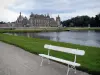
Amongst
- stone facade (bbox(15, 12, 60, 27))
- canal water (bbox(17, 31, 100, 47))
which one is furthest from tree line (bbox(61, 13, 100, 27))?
canal water (bbox(17, 31, 100, 47))

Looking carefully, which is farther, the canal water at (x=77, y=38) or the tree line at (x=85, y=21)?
the tree line at (x=85, y=21)

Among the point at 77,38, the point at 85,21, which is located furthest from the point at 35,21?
the point at 77,38

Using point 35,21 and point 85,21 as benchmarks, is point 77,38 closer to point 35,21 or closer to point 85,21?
point 85,21

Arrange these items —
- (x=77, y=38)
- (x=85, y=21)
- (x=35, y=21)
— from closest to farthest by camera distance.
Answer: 1. (x=77, y=38)
2. (x=85, y=21)
3. (x=35, y=21)

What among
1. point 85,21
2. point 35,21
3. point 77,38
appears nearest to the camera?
point 77,38

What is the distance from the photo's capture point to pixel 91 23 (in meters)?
154

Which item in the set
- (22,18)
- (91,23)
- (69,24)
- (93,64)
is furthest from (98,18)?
(93,64)

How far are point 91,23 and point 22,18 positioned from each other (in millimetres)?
54140

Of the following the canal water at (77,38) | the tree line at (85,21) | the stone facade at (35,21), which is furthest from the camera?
the stone facade at (35,21)

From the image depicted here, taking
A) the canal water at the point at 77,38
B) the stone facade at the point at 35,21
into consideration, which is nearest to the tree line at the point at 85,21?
the stone facade at the point at 35,21

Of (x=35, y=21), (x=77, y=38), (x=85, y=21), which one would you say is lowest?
(x=77, y=38)

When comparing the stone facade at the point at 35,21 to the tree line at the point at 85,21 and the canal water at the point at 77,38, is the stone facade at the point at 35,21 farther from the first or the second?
the canal water at the point at 77,38

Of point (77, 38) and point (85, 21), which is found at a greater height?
point (85, 21)

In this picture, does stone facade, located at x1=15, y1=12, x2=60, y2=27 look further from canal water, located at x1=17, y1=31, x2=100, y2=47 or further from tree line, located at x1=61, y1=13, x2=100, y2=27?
canal water, located at x1=17, y1=31, x2=100, y2=47
